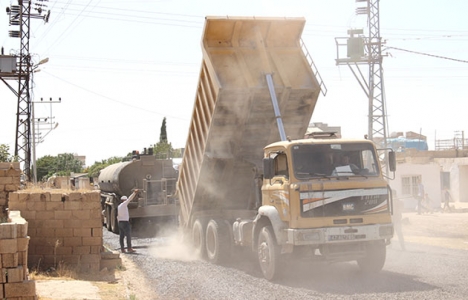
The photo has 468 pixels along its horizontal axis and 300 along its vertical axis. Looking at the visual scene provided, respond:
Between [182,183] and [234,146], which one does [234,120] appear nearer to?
[234,146]

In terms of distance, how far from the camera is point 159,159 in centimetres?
2200

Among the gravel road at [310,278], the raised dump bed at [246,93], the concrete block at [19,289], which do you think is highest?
the raised dump bed at [246,93]

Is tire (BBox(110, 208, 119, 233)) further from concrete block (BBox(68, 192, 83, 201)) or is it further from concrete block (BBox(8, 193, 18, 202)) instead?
concrete block (BBox(8, 193, 18, 202))

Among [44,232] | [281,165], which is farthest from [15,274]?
[281,165]

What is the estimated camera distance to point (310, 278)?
34.9ft

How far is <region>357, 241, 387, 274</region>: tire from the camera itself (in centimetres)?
1045

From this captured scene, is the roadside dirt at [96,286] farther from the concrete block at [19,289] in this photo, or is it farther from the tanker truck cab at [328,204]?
the tanker truck cab at [328,204]

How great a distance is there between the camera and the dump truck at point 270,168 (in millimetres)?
10031

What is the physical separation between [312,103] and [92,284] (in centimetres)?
586

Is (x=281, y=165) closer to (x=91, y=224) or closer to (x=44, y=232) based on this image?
(x=91, y=224)

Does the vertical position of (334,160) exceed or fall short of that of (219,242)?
it exceeds it

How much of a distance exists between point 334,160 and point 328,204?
90 cm

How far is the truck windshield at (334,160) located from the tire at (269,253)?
1.22 m

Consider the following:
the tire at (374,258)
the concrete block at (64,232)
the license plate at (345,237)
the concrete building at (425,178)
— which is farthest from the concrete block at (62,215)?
the concrete building at (425,178)
